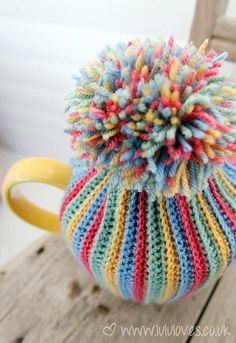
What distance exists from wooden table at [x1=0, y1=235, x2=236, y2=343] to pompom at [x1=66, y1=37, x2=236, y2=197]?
0.64 ft

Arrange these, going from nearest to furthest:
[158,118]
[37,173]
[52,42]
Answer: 1. [158,118]
2. [37,173]
3. [52,42]

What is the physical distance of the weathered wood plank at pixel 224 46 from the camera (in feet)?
1.83

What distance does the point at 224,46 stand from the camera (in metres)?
0.56

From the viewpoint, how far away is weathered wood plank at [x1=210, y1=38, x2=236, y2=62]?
1.83 ft

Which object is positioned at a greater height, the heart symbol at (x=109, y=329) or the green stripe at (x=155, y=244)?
the green stripe at (x=155, y=244)

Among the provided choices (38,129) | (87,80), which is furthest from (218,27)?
(38,129)

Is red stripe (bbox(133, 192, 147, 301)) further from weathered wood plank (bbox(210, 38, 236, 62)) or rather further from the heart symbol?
weathered wood plank (bbox(210, 38, 236, 62))

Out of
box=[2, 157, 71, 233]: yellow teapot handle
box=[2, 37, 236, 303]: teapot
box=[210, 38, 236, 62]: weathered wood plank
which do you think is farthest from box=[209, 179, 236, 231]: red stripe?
box=[210, 38, 236, 62]: weathered wood plank

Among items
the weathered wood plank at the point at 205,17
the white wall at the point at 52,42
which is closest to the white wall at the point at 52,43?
the white wall at the point at 52,42

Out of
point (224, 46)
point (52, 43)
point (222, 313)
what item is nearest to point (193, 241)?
point (222, 313)

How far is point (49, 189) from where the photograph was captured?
0.94m

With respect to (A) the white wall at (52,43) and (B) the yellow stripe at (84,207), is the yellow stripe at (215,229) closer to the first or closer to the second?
(B) the yellow stripe at (84,207)

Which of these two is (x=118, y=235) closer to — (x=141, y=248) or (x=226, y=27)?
(x=141, y=248)

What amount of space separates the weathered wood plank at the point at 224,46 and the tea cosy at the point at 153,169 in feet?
0.92
